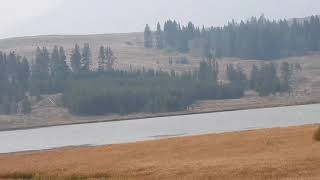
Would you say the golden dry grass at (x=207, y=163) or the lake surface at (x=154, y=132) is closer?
the golden dry grass at (x=207, y=163)

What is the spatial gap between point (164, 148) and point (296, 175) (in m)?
32.3

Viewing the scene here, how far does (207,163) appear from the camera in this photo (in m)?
50.1

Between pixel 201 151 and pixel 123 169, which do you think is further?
pixel 201 151

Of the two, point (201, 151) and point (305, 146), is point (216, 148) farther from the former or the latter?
point (305, 146)

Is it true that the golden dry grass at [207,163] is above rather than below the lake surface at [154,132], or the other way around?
above

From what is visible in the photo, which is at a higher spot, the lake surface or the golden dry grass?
the golden dry grass

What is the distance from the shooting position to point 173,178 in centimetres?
4362

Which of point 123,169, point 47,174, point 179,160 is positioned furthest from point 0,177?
point 179,160

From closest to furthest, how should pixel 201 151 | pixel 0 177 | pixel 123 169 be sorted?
pixel 123 169 → pixel 0 177 → pixel 201 151

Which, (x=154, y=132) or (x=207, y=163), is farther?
(x=154, y=132)

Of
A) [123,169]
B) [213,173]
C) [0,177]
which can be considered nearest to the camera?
[213,173]

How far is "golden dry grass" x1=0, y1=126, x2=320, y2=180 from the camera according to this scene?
42.7m

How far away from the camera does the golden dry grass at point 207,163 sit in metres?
42.7

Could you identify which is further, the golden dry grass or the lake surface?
the lake surface
